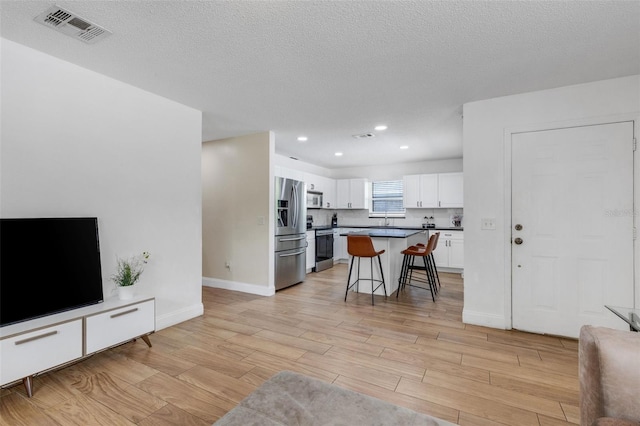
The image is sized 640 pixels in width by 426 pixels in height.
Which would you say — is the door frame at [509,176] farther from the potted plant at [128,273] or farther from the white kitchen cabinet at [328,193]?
the white kitchen cabinet at [328,193]

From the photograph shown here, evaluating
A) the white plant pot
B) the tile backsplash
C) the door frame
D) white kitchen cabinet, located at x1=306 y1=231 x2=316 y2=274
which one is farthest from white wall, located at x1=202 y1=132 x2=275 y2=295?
the door frame

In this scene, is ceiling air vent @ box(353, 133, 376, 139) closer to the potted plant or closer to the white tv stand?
the potted plant

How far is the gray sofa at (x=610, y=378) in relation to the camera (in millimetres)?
999

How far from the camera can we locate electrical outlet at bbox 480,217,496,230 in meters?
3.20

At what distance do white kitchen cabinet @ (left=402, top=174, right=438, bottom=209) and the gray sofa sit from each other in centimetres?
566

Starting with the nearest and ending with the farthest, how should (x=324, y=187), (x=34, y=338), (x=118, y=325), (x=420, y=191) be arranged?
(x=34, y=338) → (x=118, y=325) → (x=420, y=191) → (x=324, y=187)

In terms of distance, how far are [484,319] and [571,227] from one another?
128 centimetres

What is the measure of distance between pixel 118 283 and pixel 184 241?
87 cm

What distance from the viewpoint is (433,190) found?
6555mm

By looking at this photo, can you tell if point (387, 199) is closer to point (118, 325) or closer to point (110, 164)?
point (110, 164)

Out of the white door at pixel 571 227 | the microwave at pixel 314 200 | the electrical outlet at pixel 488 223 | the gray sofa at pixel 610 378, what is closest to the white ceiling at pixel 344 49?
the white door at pixel 571 227

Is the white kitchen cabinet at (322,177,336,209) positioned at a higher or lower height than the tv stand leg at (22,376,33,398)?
higher

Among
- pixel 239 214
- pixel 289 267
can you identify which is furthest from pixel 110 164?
pixel 289 267

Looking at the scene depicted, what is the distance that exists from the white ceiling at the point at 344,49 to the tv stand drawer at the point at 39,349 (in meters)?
2.09
